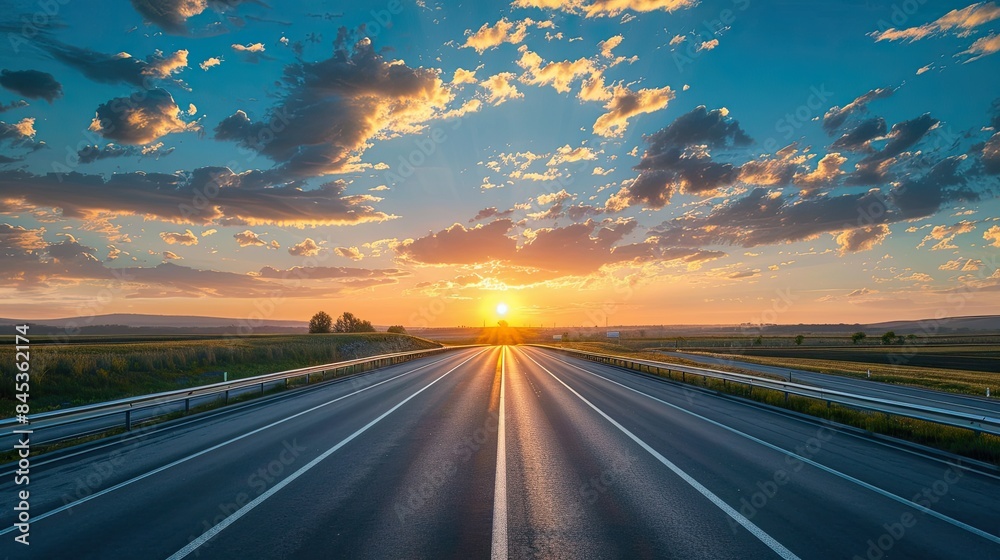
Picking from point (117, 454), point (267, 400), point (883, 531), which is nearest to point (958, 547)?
point (883, 531)

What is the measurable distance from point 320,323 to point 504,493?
89406 mm

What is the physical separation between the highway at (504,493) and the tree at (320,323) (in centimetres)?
8022

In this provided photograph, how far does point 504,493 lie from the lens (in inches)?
263

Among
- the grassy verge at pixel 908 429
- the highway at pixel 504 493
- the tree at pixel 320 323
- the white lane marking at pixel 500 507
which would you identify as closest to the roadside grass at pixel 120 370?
the highway at pixel 504 493

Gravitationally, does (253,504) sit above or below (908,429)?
above

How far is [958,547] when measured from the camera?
508 centimetres

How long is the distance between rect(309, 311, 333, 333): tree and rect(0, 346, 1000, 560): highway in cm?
Result: 8022

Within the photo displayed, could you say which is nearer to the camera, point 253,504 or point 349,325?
point 253,504

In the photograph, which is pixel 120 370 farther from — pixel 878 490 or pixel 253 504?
pixel 878 490

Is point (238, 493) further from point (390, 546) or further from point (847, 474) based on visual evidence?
point (847, 474)

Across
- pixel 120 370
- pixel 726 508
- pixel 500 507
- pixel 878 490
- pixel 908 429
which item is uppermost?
pixel 120 370

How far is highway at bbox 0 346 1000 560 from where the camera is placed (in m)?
5.05

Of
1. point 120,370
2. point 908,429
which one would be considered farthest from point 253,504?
point 120,370

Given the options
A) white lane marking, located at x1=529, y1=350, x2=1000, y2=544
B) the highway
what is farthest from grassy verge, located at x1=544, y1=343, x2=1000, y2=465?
white lane marking, located at x1=529, y1=350, x2=1000, y2=544
